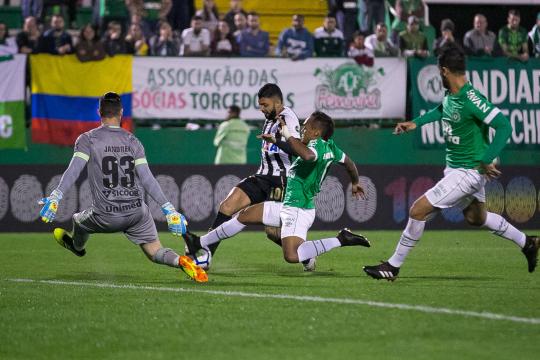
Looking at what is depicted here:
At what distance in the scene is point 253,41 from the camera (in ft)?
69.4

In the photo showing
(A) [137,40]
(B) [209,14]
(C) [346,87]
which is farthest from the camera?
(B) [209,14]

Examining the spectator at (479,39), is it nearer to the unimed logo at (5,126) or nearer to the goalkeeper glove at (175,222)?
the unimed logo at (5,126)

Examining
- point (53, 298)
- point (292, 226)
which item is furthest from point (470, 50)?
point (53, 298)

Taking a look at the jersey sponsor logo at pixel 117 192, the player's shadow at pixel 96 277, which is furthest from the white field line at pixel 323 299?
the jersey sponsor logo at pixel 117 192

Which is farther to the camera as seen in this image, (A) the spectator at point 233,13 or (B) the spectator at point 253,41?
(A) the spectator at point 233,13

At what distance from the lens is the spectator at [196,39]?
2072 centimetres

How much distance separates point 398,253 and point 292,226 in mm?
1135

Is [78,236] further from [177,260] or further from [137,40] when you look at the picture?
[137,40]

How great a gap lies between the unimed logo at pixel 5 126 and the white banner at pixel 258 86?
218 centimetres

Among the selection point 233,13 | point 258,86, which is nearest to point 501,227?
point 258,86

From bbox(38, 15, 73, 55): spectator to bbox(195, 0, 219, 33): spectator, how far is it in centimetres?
304

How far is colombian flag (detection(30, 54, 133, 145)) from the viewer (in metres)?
19.6

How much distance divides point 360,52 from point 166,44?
3.64m

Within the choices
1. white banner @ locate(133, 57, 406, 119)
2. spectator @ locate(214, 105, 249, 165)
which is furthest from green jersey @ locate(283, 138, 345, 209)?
white banner @ locate(133, 57, 406, 119)
